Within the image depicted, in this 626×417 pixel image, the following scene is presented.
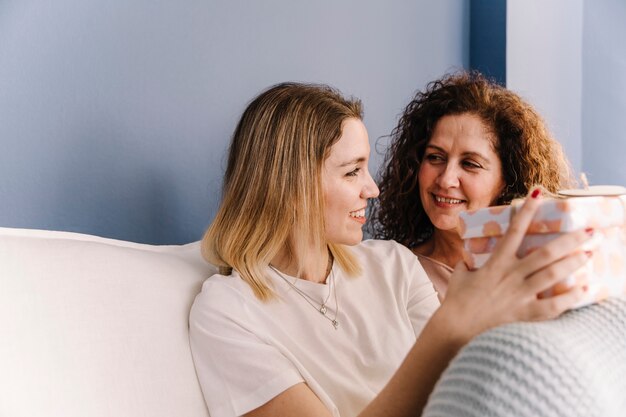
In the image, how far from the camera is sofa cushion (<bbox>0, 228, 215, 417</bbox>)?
3.42 feet

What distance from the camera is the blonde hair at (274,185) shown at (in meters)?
1.50

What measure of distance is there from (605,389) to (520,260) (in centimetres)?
17

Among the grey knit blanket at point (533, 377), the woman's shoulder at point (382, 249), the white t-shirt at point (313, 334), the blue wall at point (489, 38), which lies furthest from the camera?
the blue wall at point (489, 38)

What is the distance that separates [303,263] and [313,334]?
17 centimetres

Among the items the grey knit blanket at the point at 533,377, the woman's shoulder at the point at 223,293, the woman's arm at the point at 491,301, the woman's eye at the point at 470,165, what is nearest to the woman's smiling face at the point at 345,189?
the woman's shoulder at the point at 223,293

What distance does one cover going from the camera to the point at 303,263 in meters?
1.55

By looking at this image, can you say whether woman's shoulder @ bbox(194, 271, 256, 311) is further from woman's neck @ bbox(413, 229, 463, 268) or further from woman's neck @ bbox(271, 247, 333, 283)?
woman's neck @ bbox(413, 229, 463, 268)

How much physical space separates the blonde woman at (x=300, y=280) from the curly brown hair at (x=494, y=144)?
1.42ft

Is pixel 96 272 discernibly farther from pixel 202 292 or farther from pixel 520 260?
pixel 520 260

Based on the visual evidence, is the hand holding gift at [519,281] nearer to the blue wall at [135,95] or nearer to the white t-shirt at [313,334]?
the white t-shirt at [313,334]

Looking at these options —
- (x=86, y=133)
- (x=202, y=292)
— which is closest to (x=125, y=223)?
(x=86, y=133)

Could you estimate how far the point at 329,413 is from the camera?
1.23m

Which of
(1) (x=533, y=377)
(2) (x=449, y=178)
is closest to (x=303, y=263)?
(2) (x=449, y=178)

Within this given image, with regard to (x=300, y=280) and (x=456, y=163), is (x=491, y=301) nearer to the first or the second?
(x=300, y=280)
